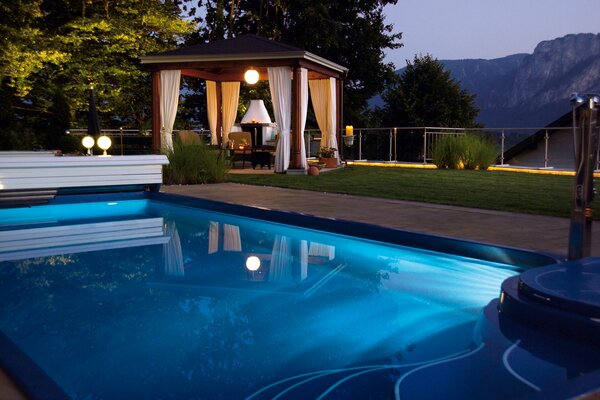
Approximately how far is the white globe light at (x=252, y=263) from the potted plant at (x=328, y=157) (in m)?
9.55

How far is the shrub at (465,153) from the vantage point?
1374 centimetres

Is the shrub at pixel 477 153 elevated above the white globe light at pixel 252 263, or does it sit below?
above

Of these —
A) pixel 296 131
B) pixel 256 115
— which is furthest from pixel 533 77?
pixel 296 131

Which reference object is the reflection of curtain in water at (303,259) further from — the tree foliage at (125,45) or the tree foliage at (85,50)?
the tree foliage at (85,50)

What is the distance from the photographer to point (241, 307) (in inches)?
146

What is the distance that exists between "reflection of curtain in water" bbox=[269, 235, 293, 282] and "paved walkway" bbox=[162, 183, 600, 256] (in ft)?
1.95

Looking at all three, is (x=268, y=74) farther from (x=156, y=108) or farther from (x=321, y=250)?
(x=321, y=250)

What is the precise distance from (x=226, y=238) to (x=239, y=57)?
297 inches

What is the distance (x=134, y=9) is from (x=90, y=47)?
196cm

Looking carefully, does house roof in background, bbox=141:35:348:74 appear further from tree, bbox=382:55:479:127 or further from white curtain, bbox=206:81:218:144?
tree, bbox=382:55:479:127

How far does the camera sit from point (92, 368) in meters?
2.67

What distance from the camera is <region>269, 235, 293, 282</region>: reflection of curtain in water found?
4500mm

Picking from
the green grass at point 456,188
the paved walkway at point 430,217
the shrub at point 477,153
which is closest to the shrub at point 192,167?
the green grass at point 456,188

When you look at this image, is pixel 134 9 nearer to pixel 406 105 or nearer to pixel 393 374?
pixel 406 105
